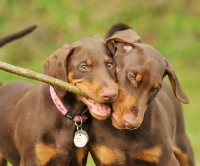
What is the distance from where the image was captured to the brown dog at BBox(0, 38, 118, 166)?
567 centimetres

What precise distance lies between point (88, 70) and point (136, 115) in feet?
1.86

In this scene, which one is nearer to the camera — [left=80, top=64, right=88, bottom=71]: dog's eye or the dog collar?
[left=80, top=64, right=88, bottom=71]: dog's eye

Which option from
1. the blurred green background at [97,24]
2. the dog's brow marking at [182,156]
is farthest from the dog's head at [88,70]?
the blurred green background at [97,24]

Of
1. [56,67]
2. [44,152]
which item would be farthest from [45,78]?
[44,152]

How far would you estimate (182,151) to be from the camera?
746 cm

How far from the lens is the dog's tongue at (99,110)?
18.4 ft

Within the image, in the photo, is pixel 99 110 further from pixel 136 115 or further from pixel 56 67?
pixel 56 67

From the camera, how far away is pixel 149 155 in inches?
233

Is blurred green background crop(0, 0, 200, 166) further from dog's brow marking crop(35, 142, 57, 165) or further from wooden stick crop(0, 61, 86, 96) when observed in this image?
wooden stick crop(0, 61, 86, 96)

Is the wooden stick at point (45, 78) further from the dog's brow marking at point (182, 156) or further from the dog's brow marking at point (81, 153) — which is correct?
the dog's brow marking at point (182, 156)

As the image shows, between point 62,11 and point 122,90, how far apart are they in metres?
8.62

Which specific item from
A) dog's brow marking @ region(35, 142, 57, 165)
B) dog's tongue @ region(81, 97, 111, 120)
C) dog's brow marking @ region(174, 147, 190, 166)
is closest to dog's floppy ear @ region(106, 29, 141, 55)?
dog's tongue @ region(81, 97, 111, 120)

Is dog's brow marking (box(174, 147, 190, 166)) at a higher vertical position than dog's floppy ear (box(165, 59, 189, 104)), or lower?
lower

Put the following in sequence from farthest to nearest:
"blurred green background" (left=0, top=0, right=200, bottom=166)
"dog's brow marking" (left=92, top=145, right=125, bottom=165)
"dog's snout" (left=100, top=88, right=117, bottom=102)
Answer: "blurred green background" (left=0, top=0, right=200, bottom=166), "dog's brow marking" (left=92, top=145, right=125, bottom=165), "dog's snout" (left=100, top=88, right=117, bottom=102)
